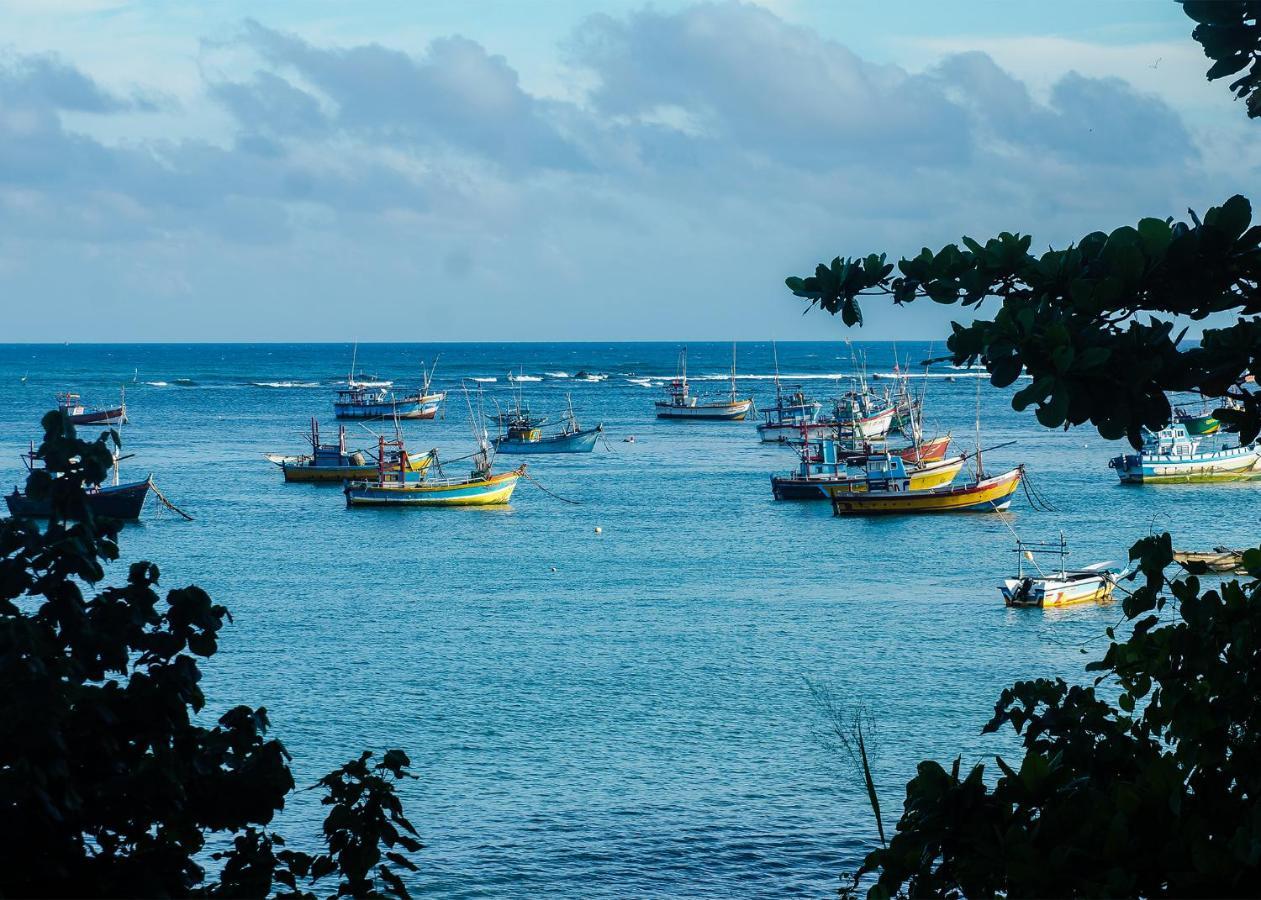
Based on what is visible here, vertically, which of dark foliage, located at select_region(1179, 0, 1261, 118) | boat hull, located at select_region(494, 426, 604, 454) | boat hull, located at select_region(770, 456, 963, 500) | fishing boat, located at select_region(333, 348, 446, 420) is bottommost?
boat hull, located at select_region(770, 456, 963, 500)

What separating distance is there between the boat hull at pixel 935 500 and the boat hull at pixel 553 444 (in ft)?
91.9

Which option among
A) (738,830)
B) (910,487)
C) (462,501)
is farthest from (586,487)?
(738,830)

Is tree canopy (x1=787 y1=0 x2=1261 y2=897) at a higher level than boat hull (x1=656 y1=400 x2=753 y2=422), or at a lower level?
higher

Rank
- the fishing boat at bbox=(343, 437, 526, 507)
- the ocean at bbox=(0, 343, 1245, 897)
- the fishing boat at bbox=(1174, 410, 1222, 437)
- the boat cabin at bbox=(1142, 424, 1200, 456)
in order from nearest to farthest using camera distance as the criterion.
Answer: the ocean at bbox=(0, 343, 1245, 897) → the fishing boat at bbox=(343, 437, 526, 507) → the boat cabin at bbox=(1142, 424, 1200, 456) → the fishing boat at bbox=(1174, 410, 1222, 437)

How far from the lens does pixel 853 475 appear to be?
2298 inches

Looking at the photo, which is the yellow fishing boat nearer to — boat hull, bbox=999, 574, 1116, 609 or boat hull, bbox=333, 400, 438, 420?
boat hull, bbox=999, 574, 1116, 609

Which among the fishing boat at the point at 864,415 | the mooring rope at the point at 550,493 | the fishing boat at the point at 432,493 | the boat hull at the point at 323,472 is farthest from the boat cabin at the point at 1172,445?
the boat hull at the point at 323,472

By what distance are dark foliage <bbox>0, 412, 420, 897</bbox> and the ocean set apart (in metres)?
13.8

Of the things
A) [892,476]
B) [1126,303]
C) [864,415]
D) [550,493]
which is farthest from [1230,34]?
[864,415]

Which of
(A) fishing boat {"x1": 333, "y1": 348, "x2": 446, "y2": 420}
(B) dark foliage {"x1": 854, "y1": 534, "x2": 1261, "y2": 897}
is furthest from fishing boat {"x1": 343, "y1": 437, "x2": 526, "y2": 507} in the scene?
(B) dark foliage {"x1": 854, "y1": 534, "x2": 1261, "y2": 897}

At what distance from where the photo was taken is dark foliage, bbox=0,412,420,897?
5363mm

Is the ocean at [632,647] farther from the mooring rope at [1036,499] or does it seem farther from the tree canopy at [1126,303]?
the tree canopy at [1126,303]

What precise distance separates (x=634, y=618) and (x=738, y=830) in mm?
14433

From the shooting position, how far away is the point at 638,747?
2511 centimetres
